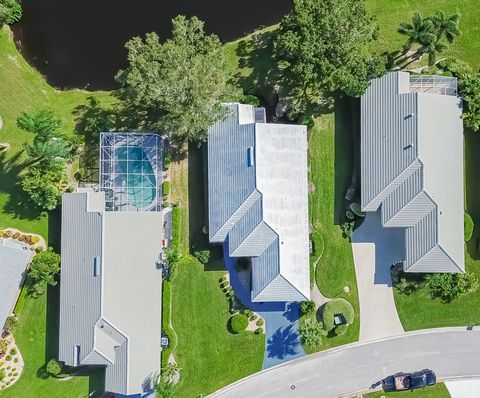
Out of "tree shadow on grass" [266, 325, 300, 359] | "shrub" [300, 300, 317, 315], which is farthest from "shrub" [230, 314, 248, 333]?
"shrub" [300, 300, 317, 315]

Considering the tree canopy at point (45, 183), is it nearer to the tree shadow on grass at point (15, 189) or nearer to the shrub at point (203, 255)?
the tree shadow on grass at point (15, 189)

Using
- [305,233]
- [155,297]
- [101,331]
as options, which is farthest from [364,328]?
[101,331]

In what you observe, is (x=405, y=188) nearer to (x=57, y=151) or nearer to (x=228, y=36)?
(x=228, y=36)

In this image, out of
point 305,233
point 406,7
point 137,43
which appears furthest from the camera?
point 406,7

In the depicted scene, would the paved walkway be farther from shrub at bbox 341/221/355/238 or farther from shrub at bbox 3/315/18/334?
shrub at bbox 3/315/18/334

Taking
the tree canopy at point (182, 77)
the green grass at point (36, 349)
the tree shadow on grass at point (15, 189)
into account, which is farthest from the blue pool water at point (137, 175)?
the green grass at point (36, 349)
